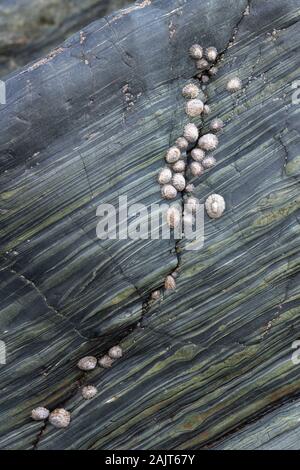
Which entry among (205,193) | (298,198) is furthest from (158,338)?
(298,198)

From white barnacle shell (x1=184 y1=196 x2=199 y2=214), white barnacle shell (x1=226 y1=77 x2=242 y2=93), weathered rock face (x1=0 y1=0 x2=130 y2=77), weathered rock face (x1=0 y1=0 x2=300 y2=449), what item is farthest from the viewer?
weathered rock face (x1=0 y1=0 x2=130 y2=77)

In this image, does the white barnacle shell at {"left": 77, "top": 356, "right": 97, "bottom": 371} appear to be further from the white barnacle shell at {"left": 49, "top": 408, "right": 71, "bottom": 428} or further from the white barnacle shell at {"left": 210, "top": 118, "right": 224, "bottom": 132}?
the white barnacle shell at {"left": 210, "top": 118, "right": 224, "bottom": 132}

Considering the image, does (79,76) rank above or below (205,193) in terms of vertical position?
above

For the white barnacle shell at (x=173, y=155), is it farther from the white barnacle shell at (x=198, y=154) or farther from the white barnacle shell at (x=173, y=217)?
the white barnacle shell at (x=173, y=217)

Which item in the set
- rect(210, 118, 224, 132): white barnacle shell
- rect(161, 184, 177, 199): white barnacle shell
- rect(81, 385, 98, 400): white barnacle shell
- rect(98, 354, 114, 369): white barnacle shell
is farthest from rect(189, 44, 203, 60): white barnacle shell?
rect(81, 385, 98, 400): white barnacle shell

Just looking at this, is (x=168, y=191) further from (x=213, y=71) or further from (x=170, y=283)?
(x=213, y=71)

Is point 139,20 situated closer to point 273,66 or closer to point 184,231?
point 273,66
